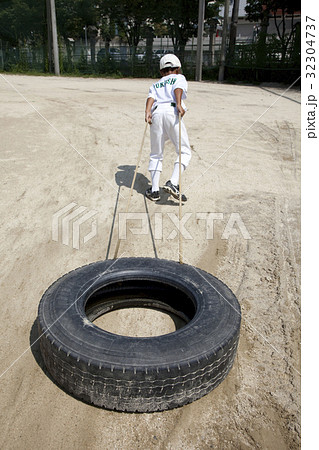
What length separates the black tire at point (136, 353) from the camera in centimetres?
260

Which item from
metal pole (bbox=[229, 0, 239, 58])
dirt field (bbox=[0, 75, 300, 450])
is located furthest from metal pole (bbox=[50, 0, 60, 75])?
dirt field (bbox=[0, 75, 300, 450])

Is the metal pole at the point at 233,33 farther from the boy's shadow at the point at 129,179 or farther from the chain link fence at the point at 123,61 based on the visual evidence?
the boy's shadow at the point at 129,179

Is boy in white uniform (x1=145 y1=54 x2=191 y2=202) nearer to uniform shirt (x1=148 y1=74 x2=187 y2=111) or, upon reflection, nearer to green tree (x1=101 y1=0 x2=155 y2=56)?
uniform shirt (x1=148 y1=74 x2=187 y2=111)

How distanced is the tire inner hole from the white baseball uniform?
2.66 meters

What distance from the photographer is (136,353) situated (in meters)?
2.67

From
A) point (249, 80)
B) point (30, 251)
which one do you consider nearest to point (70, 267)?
point (30, 251)

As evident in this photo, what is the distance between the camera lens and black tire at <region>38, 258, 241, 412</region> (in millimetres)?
2596

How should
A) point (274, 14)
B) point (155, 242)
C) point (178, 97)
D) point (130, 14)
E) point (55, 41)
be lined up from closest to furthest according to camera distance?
point (155, 242)
point (178, 97)
point (55, 41)
point (274, 14)
point (130, 14)

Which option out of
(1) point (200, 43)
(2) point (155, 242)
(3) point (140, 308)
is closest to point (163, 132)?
(2) point (155, 242)

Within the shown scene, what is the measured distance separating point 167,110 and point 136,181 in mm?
1424

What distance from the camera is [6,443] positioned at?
2.59 metres

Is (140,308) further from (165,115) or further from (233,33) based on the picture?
(233,33)

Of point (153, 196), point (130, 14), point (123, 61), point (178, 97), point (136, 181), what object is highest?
point (130, 14)

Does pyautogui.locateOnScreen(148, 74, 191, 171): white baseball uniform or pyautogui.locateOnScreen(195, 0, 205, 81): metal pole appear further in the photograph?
pyautogui.locateOnScreen(195, 0, 205, 81): metal pole
